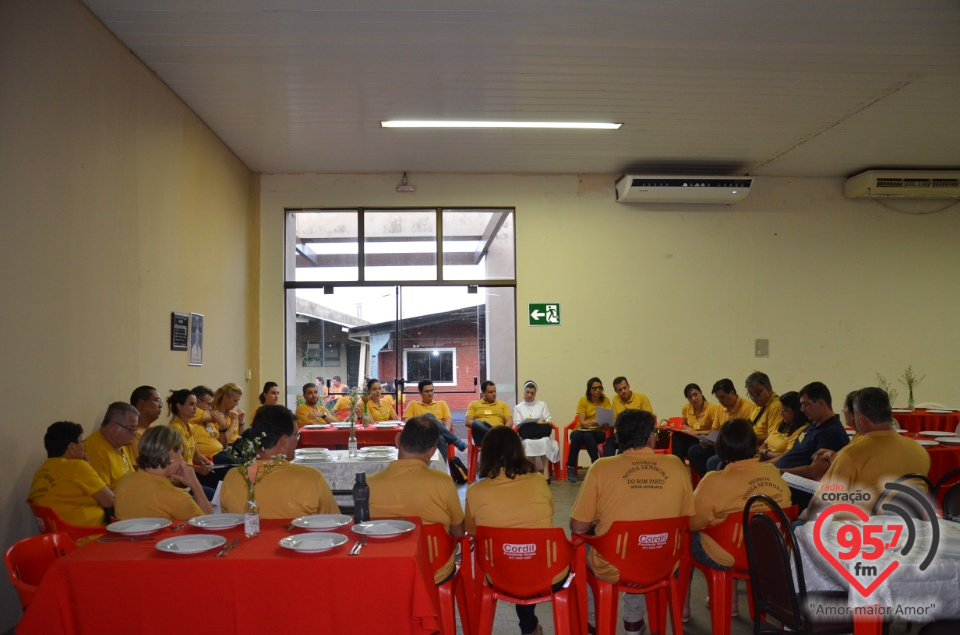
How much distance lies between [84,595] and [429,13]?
3969mm

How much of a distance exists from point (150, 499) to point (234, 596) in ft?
3.45

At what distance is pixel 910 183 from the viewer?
897cm

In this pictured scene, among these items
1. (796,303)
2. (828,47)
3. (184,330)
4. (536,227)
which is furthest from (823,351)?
(184,330)

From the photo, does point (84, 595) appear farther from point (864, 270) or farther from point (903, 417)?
point (864, 270)

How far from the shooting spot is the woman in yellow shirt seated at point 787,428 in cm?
544

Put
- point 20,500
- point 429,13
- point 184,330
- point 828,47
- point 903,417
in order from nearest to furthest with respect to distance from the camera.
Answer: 1. point 20,500
2. point 429,13
3. point 828,47
4. point 184,330
5. point 903,417

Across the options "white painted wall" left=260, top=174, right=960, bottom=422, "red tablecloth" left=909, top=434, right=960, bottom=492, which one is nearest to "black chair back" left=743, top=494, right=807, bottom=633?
"red tablecloth" left=909, top=434, right=960, bottom=492

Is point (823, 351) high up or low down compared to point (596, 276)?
down

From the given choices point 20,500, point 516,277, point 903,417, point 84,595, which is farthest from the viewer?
point 516,277

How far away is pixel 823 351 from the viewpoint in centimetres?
930

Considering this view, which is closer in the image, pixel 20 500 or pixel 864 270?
pixel 20 500

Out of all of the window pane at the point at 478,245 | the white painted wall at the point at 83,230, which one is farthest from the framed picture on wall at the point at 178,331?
the window pane at the point at 478,245

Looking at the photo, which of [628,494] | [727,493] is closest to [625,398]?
[727,493]

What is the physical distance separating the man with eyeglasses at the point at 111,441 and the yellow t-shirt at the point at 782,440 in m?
4.51
